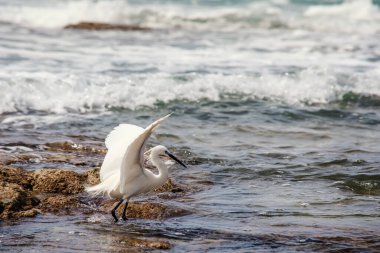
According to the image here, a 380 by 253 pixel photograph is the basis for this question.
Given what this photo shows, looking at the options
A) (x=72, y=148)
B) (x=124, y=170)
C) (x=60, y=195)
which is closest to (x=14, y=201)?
(x=60, y=195)

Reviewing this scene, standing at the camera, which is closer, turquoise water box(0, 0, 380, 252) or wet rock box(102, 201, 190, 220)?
turquoise water box(0, 0, 380, 252)

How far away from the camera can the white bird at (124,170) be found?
6.51 m

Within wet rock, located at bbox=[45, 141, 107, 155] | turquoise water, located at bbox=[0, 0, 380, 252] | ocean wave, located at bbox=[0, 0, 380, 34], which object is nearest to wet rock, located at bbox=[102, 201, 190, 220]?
turquoise water, located at bbox=[0, 0, 380, 252]

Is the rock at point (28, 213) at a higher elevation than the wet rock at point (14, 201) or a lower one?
lower

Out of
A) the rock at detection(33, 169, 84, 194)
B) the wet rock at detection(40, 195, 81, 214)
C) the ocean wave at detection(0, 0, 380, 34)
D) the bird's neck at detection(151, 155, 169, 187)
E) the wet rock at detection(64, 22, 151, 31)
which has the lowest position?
the wet rock at detection(40, 195, 81, 214)

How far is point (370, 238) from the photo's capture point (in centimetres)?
608

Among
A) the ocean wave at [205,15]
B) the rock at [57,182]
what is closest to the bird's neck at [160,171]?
the rock at [57,182]

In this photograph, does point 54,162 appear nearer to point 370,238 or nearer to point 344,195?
point 344,195

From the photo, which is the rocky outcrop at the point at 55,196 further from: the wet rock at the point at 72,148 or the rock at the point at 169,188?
the wet rock at the point at 72,148

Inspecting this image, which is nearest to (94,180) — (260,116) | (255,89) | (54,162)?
(54,162)

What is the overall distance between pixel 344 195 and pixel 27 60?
8873 millimetres

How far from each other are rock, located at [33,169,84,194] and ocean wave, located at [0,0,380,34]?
15163mm

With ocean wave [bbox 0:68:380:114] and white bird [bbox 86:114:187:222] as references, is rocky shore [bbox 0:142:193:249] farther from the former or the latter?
ocean wave [bbox 0:68:380:114]

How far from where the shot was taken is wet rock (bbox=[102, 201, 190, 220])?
6691 mm
